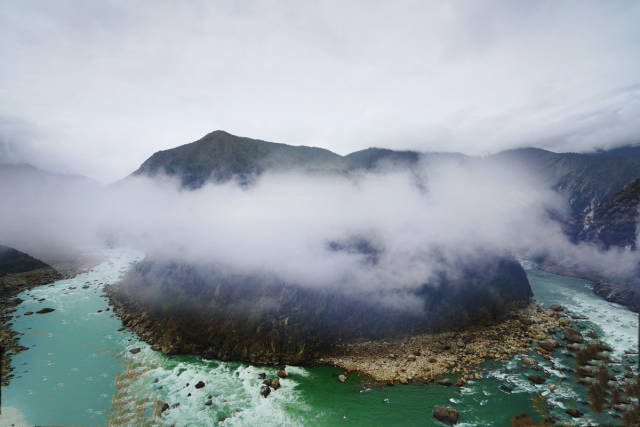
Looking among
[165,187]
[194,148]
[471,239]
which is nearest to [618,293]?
[471,239]

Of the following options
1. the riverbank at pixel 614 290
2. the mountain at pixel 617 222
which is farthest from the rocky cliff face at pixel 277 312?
the mountain at pixel 617 222

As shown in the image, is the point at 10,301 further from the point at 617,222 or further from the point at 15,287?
the point at 617,222

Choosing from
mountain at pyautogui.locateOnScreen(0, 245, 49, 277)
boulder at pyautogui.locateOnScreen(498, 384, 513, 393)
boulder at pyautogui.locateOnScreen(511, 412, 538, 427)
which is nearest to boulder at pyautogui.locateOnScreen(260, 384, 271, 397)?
boulder at pyautogui.locateOnScreen(511, 412, 538, 427)

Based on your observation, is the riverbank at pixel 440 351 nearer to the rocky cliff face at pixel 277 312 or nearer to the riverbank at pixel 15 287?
the rocky cliff face at pixel 277 312

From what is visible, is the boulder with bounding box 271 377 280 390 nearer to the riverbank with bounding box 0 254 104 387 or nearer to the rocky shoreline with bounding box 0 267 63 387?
the riverbank with bounding box 0 254 104 387

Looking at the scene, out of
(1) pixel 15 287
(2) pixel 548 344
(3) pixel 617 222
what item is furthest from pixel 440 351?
(1) pixel 15 287

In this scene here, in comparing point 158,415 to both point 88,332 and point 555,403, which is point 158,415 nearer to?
point 88,332
